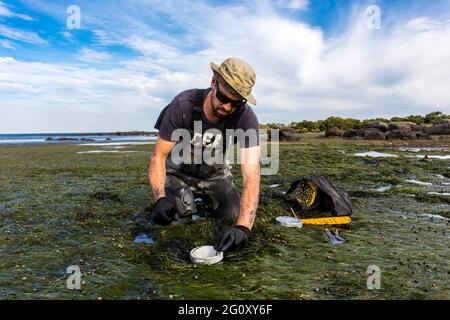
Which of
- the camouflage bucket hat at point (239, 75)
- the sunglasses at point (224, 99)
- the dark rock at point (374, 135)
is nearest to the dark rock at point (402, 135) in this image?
the dark rock at point (374, 135)

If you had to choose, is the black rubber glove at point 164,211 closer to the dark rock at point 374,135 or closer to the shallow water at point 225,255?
the shallow water at point 225,255

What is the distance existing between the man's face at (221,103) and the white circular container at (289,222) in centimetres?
228

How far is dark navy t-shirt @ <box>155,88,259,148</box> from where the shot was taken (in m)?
5.78

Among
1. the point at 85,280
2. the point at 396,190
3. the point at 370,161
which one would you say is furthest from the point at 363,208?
the point at 370,161

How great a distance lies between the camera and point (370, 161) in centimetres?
1670

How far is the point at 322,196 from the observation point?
7227 mm

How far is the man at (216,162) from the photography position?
→ 4.85m

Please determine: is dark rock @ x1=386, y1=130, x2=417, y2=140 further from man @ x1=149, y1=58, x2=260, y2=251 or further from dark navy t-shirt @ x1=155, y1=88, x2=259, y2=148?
dark navy t-shirt @ x1=155, y1=88, x2=259, y2=148

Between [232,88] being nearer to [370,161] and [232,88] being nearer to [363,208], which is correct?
[363,208]

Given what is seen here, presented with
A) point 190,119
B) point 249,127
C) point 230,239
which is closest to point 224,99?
point 249,127

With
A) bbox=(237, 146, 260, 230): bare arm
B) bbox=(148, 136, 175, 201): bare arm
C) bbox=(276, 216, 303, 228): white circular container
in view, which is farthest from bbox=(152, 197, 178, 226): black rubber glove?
bbox=(276, 216, 303, 228): white circular container

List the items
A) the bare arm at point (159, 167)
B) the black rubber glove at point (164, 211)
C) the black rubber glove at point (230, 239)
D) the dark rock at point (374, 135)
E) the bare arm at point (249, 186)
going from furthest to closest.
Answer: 1. the dark rock at point (374, 135)
2. the bare arm at point (159, 167)
3. the black rubber glove at point (164, 211)
4. the bare arm at point (249, 186)
5. the black rubber glove at point (230, 239)

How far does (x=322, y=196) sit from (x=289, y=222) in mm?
1257

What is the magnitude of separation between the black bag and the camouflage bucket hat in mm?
2922
